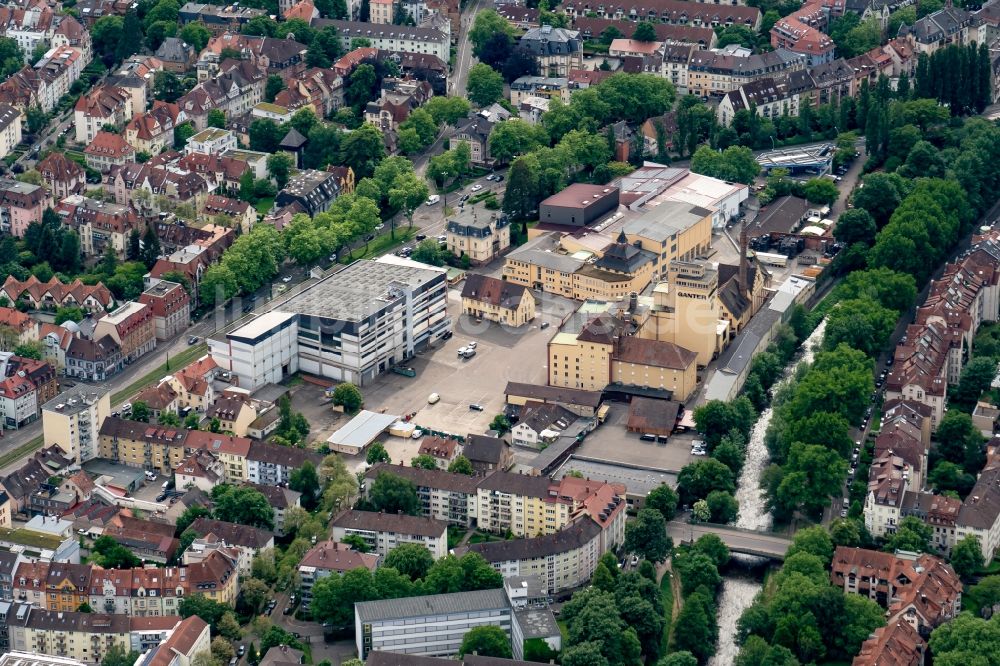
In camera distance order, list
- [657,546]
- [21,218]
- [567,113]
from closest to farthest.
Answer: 1. [657,546]
2. [21,218]
3. [567,113]

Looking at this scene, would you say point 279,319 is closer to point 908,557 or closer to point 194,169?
point 194,169

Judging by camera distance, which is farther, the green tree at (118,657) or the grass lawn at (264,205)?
the grass lawn at (264,205)

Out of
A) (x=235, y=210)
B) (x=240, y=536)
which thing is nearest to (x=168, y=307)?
(x=235, y=210)

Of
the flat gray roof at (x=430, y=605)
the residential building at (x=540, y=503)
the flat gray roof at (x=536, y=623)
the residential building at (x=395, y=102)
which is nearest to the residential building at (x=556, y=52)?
the residential building at (x=395, y=102)

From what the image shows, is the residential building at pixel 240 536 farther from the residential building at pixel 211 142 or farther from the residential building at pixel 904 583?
the residential building at pixel 211 142

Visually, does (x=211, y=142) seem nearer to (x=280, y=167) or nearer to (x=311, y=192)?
(x=280, y=167)

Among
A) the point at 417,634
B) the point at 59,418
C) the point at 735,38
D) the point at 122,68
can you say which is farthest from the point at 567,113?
the point at 417,634

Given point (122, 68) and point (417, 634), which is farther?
point (122, 68)
